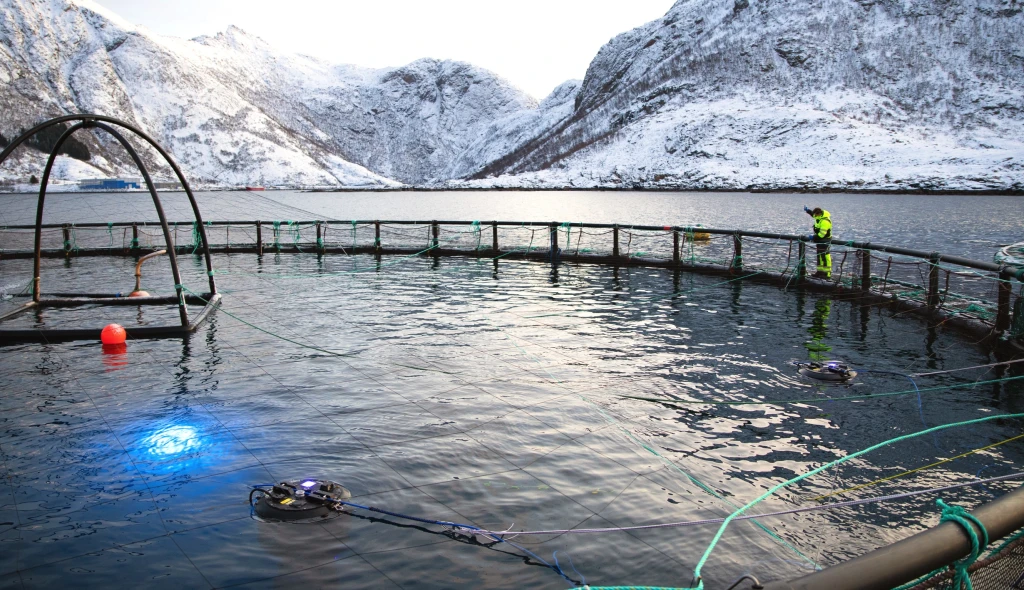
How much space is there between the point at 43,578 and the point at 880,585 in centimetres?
702

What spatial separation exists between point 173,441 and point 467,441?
405cm

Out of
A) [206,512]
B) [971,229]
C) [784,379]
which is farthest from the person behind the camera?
[971,229]

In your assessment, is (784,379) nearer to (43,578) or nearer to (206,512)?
(206,512)

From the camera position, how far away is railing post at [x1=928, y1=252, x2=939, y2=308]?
17625 millimetres

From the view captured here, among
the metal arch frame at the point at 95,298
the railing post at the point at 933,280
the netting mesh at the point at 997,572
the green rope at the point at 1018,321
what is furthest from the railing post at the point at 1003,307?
the metal arch frame at the point at 95,298

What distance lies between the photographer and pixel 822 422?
410 inches

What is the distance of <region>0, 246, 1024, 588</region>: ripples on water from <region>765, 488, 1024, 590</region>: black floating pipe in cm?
412

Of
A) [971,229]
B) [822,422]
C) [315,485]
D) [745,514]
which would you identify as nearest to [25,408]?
[315,485]

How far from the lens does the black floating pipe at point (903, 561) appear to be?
2305 millimetres

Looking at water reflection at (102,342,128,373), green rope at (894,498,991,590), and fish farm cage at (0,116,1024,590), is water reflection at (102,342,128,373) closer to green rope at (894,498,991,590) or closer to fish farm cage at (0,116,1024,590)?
fish farm cage at (0,116,1024,590)

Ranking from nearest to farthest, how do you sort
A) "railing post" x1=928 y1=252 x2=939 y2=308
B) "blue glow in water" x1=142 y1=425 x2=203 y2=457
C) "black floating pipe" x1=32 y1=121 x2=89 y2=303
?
"blue glow in water" x1=142 y1=425 x2=203 y2=457 → "black floating pipe" x1=32 y1=121 x2=89 y2=303 → "railing post" x1=928 y1=252 x2=939 y2=308

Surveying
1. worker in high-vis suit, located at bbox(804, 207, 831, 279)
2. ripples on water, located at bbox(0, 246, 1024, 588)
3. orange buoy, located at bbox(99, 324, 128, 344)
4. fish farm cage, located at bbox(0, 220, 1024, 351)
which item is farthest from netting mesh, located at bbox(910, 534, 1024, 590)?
worker in high-vis suit, located at bbox(804, 207, 831, 279)

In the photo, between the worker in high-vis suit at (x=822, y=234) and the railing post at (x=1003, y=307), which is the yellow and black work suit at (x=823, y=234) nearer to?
the worker in high-vis suit at (x=822, y=234)

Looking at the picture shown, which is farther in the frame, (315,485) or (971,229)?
(971,229)
